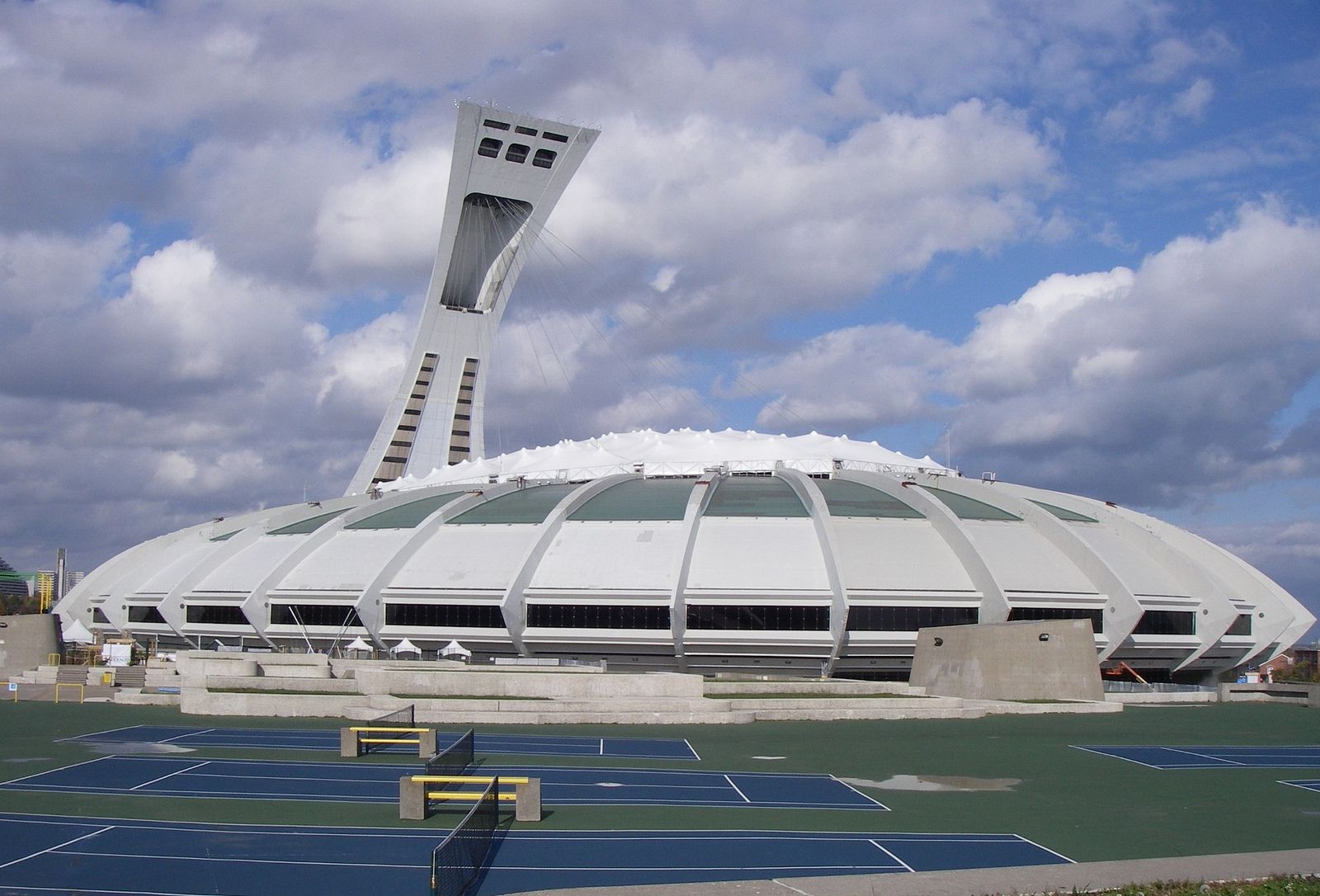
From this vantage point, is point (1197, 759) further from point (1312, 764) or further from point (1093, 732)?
point (1093, 732)

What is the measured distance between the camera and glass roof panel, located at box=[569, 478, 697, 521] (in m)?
45.3

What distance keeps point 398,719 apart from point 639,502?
946 inches

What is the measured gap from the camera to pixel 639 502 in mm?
46969

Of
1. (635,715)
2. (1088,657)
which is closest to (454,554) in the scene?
(635,715)

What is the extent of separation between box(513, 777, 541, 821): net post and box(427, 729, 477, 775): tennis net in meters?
1.56

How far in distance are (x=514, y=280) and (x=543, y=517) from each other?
A: 30871 millimetres

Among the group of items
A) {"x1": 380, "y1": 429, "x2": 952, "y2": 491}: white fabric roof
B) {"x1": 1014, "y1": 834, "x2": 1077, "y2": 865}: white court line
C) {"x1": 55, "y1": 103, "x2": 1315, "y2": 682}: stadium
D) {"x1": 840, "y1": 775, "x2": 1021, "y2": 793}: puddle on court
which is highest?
{"x1": 380, "y1": 429, "x2": 952, "y2": 491}: white fabric roof

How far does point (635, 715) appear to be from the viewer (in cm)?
2598

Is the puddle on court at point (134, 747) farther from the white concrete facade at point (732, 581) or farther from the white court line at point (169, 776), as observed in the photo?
the white concrete facade at point (732, 581)

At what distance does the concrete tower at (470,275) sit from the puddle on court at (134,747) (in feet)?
153

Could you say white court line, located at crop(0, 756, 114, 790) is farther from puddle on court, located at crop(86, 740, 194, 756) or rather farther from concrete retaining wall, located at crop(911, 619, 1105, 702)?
concrete retaining wall, located at crop(911, 619, 1105, 702)

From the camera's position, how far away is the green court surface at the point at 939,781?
13992mm

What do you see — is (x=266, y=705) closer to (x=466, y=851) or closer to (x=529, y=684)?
(x=529, y=684)

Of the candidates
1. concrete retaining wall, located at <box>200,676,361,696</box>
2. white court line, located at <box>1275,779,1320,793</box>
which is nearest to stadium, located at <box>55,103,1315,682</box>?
concrete retaining wall, located at <box>200,676,361,696</box>
